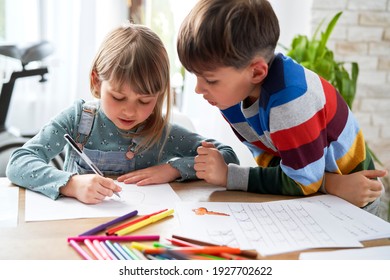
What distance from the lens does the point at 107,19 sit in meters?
2.15

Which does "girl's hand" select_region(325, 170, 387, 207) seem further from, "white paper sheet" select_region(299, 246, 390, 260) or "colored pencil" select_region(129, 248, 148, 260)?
"colored pencil" select_region(129, 248, 148, 260)

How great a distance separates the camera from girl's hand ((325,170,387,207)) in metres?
0.98

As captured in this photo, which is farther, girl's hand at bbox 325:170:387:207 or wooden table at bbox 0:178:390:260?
girl's hand at bbox 325:170:387:207

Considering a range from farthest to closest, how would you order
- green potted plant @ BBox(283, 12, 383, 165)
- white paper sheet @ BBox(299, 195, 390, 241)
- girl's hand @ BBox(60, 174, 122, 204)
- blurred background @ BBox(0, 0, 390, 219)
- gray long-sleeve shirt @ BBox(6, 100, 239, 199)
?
blurred background @ BBox(0, 0, 390, 219) < green potted plant @ BBox(283, 12, 383, 165) < gray long-sleeve shirt @ BBox(6, 100, 239, 199) < girl's hand @ BBox(60, 174, 122, 204) < white paper sheet @ BBox(299, 195, 390, 241)

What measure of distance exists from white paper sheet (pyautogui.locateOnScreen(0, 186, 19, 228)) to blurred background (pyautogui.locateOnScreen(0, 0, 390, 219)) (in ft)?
4.05

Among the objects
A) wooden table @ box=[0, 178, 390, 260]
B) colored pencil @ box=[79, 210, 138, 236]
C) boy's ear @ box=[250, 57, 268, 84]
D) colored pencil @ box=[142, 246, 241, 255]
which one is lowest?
wooden table @ box=[0, 178, 390, 260]

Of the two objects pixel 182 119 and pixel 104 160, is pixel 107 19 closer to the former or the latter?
pixel 182 119

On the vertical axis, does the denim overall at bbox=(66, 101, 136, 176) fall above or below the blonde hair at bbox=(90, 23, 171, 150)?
below

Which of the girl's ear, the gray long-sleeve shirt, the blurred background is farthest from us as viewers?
the blurred background

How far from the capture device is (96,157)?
3.78ft

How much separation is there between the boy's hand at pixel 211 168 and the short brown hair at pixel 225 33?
0.21m

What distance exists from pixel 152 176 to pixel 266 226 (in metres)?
0.34

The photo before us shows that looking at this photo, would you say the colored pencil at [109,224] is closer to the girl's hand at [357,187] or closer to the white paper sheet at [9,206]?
the white paper sheet at [9,206]

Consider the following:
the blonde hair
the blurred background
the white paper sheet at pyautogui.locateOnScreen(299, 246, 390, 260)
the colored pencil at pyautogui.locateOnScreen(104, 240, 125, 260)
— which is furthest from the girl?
the blurred background
